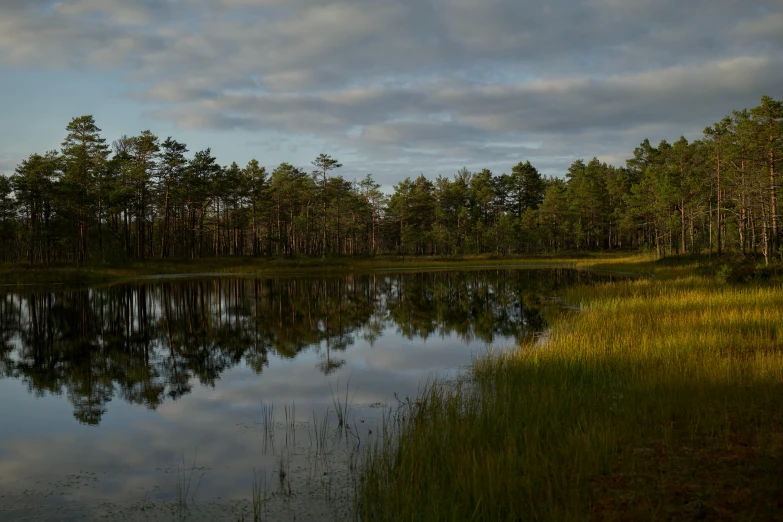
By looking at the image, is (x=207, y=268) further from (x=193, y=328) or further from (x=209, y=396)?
(x=209, y=396)

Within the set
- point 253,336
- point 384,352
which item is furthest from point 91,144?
point 384,352

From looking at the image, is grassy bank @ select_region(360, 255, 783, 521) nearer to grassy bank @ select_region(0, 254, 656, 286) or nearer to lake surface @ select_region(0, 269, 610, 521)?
lake surface @ select_region(0, 269, 610, 521)

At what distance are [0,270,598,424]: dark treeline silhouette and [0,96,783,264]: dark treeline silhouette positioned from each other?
20.4m

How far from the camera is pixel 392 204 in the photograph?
127m

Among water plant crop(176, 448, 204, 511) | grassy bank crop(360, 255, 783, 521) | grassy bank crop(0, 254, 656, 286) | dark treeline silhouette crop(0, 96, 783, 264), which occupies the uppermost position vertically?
dark treeline silhouette crop(0, 96, 783, 264)

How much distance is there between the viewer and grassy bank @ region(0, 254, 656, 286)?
157ft

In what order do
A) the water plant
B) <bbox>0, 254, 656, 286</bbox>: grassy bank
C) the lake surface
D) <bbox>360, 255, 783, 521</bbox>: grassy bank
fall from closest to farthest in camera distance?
<bbox>360, 255, 783, 521</bbox>: grassy bank → the water plant → the lake surface → <bbox>0, 254, 656, 286</bbox>: grassy bank

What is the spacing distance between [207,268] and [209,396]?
57632 mm

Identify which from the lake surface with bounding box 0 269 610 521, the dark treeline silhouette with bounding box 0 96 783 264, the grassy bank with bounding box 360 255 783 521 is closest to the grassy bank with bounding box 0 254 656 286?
the dark treeline silhouette with bounding box 0 96 783 264

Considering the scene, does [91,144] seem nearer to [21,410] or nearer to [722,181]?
[21,410]

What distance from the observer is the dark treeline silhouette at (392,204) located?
5356 cm

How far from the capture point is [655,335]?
1407 centimetres

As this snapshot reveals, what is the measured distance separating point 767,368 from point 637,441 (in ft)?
14.5

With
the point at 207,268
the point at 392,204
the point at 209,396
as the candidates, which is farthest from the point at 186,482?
the point at 392,204
